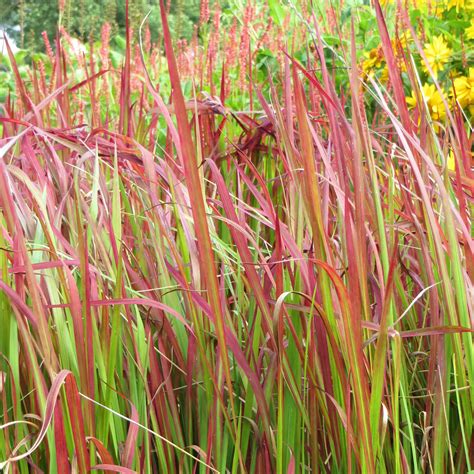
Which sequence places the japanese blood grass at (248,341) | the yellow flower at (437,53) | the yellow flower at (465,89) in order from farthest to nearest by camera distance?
the yellow flower at (437,53) < the yellow flower at (465,89) < the japanese blood grass at (248,341)

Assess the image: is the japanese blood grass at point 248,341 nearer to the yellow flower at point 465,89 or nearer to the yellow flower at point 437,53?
the yellow flower at point 465,89

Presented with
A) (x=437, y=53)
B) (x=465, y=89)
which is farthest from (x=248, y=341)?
(x=437, y=53)

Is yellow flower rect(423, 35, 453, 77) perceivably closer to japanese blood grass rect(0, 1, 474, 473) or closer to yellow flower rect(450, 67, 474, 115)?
yellow flower rect(450, 67, 474, 115)

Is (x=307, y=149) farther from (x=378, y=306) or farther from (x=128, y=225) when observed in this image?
(x=128, y=225)

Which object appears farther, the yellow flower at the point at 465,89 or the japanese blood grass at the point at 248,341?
the yellow flower at the point at 465,89

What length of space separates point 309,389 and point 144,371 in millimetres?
170

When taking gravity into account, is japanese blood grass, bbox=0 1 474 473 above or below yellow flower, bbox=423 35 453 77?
below

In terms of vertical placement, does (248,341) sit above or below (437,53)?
below

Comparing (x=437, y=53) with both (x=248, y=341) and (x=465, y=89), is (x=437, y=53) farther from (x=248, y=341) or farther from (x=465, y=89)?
(x=248, y=341)

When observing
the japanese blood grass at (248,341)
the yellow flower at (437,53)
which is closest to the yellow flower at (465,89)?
the yellow flower at (437,53)

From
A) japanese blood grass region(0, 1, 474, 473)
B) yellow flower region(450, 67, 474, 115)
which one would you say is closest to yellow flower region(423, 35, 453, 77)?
yellow flower region(450, 67, 474, 115)

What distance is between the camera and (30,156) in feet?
3.21

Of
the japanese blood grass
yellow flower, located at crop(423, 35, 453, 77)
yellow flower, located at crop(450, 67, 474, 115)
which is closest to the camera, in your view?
the japanese blood grass

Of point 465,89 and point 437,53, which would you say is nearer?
point 465,89
